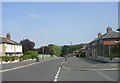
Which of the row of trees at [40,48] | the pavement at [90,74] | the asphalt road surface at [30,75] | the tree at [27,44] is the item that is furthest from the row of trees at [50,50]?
the asphalt road surface at [30,75]

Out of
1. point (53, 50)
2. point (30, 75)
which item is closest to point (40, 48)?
point (53, 50)

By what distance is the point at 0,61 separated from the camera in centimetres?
7238

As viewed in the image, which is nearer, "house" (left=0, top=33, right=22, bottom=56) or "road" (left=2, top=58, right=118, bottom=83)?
"road" (left=2, top=58, right=118, bottom=83)

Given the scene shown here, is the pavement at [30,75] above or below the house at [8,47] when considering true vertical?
below

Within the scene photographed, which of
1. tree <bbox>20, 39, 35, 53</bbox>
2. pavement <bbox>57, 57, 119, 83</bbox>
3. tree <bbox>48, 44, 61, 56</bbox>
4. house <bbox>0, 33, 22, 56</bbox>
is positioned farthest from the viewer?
tree <bbox>48, 44, 61, 56</bbox>

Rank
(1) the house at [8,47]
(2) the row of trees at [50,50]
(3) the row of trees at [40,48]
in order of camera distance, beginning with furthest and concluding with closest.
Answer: (2) the row of trees at [50,50], (3) the row of trees at [40,48], (1) the house at [8,47]

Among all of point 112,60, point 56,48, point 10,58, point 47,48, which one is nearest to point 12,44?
point 10,58

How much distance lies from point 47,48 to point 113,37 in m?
95.0

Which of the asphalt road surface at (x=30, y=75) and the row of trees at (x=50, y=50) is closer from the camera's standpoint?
the asphalt road surface at (x=30, y=75)

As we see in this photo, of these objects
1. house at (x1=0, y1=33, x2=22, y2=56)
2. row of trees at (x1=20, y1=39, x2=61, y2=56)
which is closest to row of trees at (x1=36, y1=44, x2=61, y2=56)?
row of trees at (x1=20, y1=39, x2=61, y2=56)

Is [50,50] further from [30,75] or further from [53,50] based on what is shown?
[30,75]

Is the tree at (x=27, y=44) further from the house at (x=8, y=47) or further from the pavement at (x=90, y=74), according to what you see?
the pavement at (x=90, y=74)

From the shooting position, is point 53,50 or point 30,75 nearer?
point 30,75

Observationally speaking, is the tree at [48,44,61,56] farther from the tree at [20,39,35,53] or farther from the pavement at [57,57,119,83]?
the pavement at [57,57,119,83]
